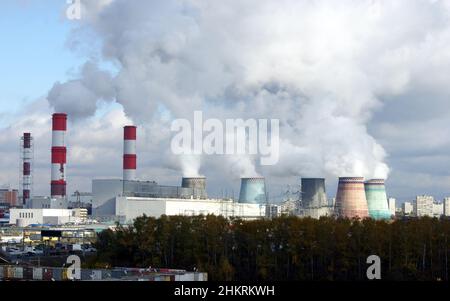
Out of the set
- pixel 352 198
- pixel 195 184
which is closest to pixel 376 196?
pixel 352 198

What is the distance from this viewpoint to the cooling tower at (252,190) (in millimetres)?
48031

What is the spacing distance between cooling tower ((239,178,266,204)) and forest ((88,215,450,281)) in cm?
2360

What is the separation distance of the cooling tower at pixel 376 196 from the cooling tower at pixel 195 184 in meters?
11.5

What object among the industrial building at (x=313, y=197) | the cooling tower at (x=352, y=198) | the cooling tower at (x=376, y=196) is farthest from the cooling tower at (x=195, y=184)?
the cooling tower at (x=376, y=196)

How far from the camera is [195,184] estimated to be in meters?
49.6

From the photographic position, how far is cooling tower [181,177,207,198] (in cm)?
4953

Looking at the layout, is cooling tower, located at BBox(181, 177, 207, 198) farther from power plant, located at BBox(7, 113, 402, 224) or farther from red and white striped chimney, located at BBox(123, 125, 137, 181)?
red and white striped chimney, located at BBox(123, 125, 137, 181)

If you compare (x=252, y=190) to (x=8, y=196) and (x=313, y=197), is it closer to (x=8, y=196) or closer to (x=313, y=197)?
(x=313, y=197)

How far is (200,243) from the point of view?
2291 cm

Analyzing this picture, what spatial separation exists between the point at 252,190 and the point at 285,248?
26.2m

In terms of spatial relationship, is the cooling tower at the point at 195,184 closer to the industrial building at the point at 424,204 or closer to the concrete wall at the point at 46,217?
the concrete wall at the point at 46,217

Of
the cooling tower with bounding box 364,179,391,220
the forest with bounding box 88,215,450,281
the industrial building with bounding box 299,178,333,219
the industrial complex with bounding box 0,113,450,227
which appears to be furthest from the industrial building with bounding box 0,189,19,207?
the forest with bounding box 88,215,450,281
